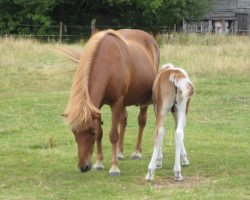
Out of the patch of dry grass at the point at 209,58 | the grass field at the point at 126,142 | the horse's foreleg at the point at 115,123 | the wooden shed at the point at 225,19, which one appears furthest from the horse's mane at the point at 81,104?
the wooden shed at the point at 225,19

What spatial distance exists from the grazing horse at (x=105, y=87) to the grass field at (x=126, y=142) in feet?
1.56

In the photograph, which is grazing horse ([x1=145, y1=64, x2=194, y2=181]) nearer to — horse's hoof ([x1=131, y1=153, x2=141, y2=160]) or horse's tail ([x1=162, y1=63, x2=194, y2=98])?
horse's tail ([x1=162, y1=63, x2=194, y2=98])

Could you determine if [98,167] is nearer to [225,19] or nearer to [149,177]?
[149,177]

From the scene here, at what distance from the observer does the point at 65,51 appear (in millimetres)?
7461

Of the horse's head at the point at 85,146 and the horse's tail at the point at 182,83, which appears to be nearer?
the horse's head at the point at 85,146

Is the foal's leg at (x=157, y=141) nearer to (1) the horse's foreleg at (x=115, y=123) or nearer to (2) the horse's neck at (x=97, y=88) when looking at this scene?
(1) the horse's foreleg at (x=115, y=123)

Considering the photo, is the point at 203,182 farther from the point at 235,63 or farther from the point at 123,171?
the point at 235,63

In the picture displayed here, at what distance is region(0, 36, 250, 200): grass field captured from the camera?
20.3ft

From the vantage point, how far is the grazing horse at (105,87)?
6.22 meters

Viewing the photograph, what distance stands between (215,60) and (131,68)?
13.1 metres

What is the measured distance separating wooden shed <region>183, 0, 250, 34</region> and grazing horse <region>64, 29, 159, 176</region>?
1362 inches

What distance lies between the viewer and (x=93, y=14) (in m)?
37.1

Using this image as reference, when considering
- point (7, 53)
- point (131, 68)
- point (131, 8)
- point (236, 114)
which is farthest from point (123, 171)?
point (131, 8)

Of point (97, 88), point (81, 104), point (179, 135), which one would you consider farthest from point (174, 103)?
point (81, 104)
